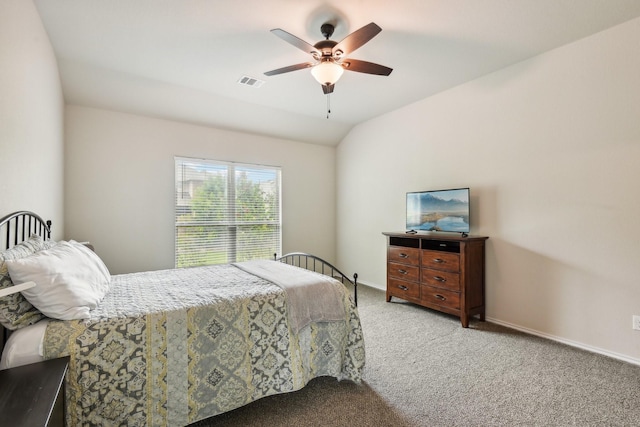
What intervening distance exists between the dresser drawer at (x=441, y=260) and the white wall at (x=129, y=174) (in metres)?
3.01

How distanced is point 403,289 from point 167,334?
10.1 ft

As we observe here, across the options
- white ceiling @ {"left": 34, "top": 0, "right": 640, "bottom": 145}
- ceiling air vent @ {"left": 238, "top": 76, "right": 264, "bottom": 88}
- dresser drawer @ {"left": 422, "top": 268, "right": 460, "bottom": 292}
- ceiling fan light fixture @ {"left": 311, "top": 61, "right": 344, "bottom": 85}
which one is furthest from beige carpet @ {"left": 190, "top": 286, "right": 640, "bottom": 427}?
ceiling air vent @ {"left": 238, "top": 76, "right": 264, "bottom": 88}

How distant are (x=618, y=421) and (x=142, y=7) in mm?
4278

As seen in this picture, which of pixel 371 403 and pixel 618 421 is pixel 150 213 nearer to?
pixel 371 403

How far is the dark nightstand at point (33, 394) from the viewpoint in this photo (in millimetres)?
970

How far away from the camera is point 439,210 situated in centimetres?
378

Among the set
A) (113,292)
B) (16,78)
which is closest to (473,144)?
(113,292)

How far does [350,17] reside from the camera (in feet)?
7.92

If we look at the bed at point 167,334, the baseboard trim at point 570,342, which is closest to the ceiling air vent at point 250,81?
the bed at point 167,334

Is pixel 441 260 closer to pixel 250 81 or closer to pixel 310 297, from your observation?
pixel 310 297

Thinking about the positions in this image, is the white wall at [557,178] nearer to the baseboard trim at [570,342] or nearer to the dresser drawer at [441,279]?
the baseboard trim at [570,342]

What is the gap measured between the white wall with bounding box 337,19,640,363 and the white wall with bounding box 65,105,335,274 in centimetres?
317

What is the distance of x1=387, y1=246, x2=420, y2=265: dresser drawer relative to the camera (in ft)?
12.5

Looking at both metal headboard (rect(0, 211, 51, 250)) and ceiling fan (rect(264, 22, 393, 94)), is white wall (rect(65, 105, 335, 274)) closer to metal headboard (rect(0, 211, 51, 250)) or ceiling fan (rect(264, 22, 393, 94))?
metal headboard (rect(0, 211, 51, 250))
